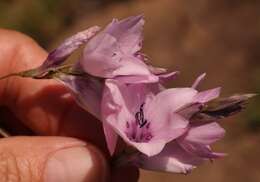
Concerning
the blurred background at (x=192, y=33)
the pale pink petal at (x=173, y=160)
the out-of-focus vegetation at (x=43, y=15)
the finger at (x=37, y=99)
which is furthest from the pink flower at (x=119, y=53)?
the out-of-focus vegetation at (x=43, y=15)

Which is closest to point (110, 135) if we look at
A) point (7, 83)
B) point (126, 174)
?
point (126, 174)

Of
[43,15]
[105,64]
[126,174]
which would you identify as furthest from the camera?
[43,15]

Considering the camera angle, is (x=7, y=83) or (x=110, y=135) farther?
(x=7, y=83)

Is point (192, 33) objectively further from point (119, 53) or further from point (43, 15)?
point (119, 53)

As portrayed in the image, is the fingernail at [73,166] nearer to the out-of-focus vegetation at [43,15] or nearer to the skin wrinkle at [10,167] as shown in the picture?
the skin wrinkle at [10,167]

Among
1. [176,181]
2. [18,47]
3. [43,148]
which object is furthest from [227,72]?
[43,148]

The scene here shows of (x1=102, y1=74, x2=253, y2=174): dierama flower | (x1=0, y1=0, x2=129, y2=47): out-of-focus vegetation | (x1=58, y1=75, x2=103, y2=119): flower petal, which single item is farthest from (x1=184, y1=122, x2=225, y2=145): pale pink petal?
(x1=0, y1=0, x2=129, y2=47): out-of-focus vegetation

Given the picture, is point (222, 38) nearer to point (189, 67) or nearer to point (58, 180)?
point (189, 67)
